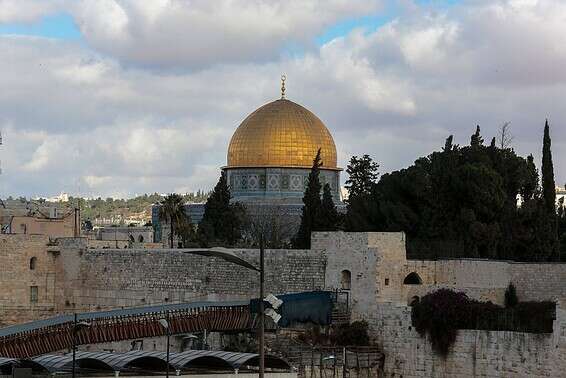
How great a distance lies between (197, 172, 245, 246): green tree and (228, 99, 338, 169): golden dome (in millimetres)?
12190

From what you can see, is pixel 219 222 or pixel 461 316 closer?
pixel 461 316

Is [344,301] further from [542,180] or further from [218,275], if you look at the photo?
[542,180]

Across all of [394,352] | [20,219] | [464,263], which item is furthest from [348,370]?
[20,219]

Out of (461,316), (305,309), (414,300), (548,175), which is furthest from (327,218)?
(461,316)

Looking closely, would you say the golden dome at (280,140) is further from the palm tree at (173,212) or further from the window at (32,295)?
the window at (32,295)

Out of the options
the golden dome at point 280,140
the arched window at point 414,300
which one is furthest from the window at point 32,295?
the golden dome at point 280,140

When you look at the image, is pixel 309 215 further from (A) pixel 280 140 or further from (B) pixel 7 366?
(A) pixel 280 140

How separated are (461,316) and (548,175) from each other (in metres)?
13.1

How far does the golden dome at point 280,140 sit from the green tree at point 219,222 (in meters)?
12.2

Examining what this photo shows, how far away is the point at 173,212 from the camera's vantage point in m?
48.0

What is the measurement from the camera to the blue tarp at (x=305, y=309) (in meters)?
31.7

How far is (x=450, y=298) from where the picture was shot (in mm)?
29516

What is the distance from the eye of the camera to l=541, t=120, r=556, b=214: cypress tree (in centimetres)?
4006

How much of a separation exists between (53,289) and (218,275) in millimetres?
8000
